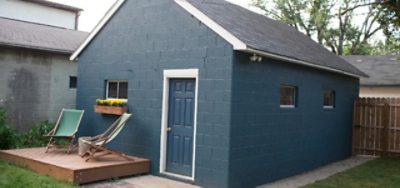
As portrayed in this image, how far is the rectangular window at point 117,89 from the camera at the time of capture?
9720mm

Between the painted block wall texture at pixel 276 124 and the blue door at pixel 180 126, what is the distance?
3.63ft

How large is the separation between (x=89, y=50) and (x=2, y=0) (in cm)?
1119

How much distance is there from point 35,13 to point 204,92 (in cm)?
1589

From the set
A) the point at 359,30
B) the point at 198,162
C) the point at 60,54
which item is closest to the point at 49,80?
the point at 60,54

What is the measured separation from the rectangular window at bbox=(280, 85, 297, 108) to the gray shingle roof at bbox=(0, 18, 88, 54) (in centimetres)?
765

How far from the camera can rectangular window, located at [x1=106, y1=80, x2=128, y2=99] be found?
972cm

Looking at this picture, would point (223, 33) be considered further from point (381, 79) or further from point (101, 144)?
point (381, 79)

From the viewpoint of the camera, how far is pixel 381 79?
785 inches

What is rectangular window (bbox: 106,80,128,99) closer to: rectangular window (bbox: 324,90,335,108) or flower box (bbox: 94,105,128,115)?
flower box (bbox: 94,105,128,115)

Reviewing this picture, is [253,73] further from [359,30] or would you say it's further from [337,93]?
[359,30]

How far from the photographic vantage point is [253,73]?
25.8 feet

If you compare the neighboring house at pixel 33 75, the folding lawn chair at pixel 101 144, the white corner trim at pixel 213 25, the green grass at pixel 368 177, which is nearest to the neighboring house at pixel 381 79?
the green grass at pixel 368 177

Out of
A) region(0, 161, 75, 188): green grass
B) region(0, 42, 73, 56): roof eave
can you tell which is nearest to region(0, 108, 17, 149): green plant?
region(0, 161, 75, 188): green grass

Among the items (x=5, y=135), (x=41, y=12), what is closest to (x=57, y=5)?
(x=41, y=12)
